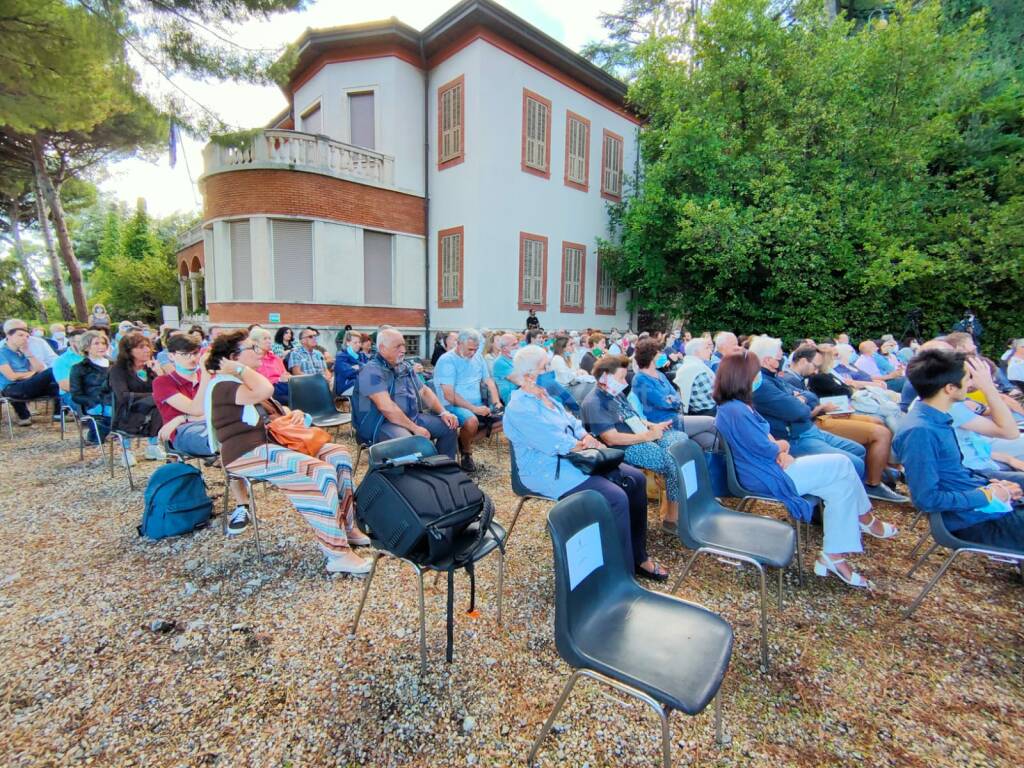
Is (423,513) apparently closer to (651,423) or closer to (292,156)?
(651,423)

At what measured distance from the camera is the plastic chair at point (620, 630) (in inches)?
55.7

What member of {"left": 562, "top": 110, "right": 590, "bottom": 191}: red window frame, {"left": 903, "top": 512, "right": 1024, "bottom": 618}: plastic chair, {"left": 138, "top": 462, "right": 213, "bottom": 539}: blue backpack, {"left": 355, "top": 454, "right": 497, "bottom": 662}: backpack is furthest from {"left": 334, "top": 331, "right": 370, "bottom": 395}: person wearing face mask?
{"left": 562, "top": 110, "right": 590, "bottom": 191}: red window frame

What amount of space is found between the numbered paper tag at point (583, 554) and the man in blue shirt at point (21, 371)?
7830 mm

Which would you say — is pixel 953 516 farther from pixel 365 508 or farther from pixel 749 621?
pixel 365 508

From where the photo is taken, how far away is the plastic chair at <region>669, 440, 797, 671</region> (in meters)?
2.20

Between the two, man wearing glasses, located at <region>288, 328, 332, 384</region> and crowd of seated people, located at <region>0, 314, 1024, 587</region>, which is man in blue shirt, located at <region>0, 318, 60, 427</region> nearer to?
crowd of seated people, located at <region>0, 314, 1024, 587</region>

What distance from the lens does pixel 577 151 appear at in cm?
1349

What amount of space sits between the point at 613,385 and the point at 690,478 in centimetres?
94

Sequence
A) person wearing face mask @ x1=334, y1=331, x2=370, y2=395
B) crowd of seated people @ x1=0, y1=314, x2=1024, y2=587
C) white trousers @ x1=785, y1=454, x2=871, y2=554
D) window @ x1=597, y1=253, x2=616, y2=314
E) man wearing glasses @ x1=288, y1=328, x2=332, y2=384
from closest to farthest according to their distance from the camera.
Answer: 1. crowd of seated people @ x1=0, y1=314, x2=1024, y2=587
2. white trousers @ x1=785, y1=454, x2=871, y2=554
3. person wearing face mask @ x1=334, y1=331, x2=370, y2=395
4. man wearing glasses @ x1=288, y1=328, x2=332, y2=384
5. window @ x1=597, y1=253, x2=616, y2=314

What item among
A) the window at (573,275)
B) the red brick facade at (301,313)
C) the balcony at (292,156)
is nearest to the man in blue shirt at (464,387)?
the red brick facade at (301,313)

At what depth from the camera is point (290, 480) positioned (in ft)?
9.64

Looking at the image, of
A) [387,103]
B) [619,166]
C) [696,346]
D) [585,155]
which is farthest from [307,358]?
[619,166]

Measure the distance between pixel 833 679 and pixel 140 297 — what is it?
2939 cm

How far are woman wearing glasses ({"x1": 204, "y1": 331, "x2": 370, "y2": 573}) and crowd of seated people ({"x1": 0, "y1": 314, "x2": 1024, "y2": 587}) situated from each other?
0.5 inches
